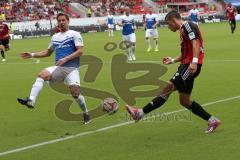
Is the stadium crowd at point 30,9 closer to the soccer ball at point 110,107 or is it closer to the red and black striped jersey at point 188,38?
the soccer ball at point 110,107

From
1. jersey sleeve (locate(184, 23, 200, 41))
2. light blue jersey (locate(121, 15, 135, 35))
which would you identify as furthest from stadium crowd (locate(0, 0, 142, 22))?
jersey sleeve (locate(184, 23, 200, 41))

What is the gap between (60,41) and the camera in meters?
11.6

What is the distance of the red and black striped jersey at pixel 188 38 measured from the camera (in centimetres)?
970

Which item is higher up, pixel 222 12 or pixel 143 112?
pixel 143 112

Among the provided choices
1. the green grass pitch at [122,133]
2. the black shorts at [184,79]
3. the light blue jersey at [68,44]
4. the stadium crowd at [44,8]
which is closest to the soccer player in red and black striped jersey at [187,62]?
the black shorts at [184,79]

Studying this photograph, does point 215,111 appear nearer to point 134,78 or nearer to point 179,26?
point 179,26

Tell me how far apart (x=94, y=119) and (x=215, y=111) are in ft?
8.32

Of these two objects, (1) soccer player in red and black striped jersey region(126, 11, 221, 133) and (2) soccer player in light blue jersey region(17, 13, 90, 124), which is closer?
(1) soccer player in red and black striped jersey region(126, 11, 221, 133)

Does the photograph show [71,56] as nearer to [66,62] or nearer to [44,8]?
[66,62]

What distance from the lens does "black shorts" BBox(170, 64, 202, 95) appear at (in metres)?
9.92

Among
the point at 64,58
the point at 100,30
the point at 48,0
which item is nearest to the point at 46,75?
the point at 64,58

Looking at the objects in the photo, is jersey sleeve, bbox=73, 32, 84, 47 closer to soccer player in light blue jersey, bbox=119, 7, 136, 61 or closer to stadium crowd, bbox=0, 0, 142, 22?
soccer player in light blue jersey, bbox=119, 7, 136, 61

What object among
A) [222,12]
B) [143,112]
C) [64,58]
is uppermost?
[64,58]

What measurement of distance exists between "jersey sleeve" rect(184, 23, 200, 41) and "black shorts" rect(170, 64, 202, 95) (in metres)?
0.52
